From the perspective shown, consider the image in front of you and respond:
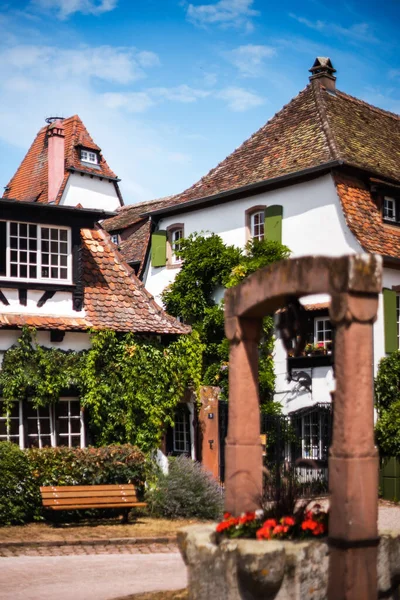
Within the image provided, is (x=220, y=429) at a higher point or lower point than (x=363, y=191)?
lower

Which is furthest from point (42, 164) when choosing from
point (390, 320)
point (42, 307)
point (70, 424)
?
point (70, 424)

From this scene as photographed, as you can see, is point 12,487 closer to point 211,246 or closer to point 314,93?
point 211,246

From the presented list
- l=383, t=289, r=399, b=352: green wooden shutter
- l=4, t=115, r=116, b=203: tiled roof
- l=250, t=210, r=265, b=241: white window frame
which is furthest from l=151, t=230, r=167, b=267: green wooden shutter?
l=4, t=115, r=116, b=203: tiled roof

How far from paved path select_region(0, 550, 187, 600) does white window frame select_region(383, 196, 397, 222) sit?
41.7 ft

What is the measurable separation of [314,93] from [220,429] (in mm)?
11052

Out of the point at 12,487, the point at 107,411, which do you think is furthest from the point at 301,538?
→ the point at 107,411

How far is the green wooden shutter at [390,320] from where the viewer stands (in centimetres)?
2170

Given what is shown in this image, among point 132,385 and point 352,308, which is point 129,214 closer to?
point 132,385

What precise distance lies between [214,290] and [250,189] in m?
2.77

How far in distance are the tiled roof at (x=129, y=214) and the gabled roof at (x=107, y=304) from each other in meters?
12.8

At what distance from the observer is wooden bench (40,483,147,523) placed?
49.9 ft

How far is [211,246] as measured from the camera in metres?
24.2

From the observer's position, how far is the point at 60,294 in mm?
18625

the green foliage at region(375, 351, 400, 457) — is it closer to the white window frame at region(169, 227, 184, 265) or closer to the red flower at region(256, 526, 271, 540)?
the white window frame at region(169, 227, 184, 265)
